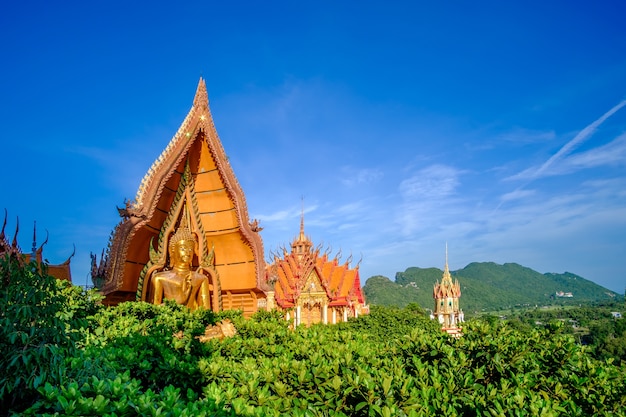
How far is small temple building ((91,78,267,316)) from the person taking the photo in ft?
34.0

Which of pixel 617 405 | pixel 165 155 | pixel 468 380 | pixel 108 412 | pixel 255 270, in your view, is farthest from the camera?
pixel 255 270

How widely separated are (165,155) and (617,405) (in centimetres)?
965

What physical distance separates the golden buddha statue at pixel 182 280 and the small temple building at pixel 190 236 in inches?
0.9

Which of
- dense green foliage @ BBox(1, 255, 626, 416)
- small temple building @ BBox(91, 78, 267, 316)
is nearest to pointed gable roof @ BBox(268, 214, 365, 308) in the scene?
small temple building @ BBox(91, 78, 267, 316)

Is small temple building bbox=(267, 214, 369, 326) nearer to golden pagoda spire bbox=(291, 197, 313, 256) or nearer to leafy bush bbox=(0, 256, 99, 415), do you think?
golden pagoda spire bbox=(291, 197, 313, 256)

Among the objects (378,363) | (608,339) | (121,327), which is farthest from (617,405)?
(608,339)

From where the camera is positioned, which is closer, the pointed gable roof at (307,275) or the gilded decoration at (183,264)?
the gilded decoration at (183,264)

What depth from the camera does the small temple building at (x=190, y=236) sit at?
10367 mm

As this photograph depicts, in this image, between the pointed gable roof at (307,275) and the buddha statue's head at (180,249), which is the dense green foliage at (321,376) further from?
the pointed gable roof at (307,275)

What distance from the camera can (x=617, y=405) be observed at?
17.8ft

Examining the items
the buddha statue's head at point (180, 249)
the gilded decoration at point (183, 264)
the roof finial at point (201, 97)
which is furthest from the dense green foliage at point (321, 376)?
the roof finial at point (201, 97)

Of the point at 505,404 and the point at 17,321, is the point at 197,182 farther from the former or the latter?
the point at 505,404

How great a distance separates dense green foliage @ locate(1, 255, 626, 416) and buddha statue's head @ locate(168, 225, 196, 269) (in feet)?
9.91

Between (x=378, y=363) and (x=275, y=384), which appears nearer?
(x=275, y=384)
